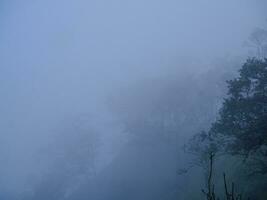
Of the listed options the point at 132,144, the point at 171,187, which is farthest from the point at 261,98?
the point at 132,144

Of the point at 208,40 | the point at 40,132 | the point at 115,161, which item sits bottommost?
the point at 115,161

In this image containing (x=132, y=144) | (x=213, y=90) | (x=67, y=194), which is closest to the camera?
(x=213, y=90)

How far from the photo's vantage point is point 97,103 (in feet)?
455

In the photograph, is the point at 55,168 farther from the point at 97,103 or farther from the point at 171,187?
the point at 97,103

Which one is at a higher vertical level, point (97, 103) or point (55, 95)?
point (55, 95)

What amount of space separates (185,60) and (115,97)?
177 feet

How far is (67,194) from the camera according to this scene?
8281cm

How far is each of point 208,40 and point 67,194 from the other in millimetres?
135449

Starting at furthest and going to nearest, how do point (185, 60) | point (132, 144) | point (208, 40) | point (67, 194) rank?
1. point (208, 40)
2. point (185, 60)
3. point (67, 194)
4. point (132, 144)

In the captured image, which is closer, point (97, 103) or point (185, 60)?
point (185, 60)

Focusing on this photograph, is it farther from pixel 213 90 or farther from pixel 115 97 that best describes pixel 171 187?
pixel 115 97

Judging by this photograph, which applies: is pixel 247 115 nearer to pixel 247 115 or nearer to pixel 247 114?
pixel 247 115

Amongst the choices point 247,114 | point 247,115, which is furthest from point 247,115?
point 247,114

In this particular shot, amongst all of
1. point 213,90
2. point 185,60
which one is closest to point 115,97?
point 213,90
